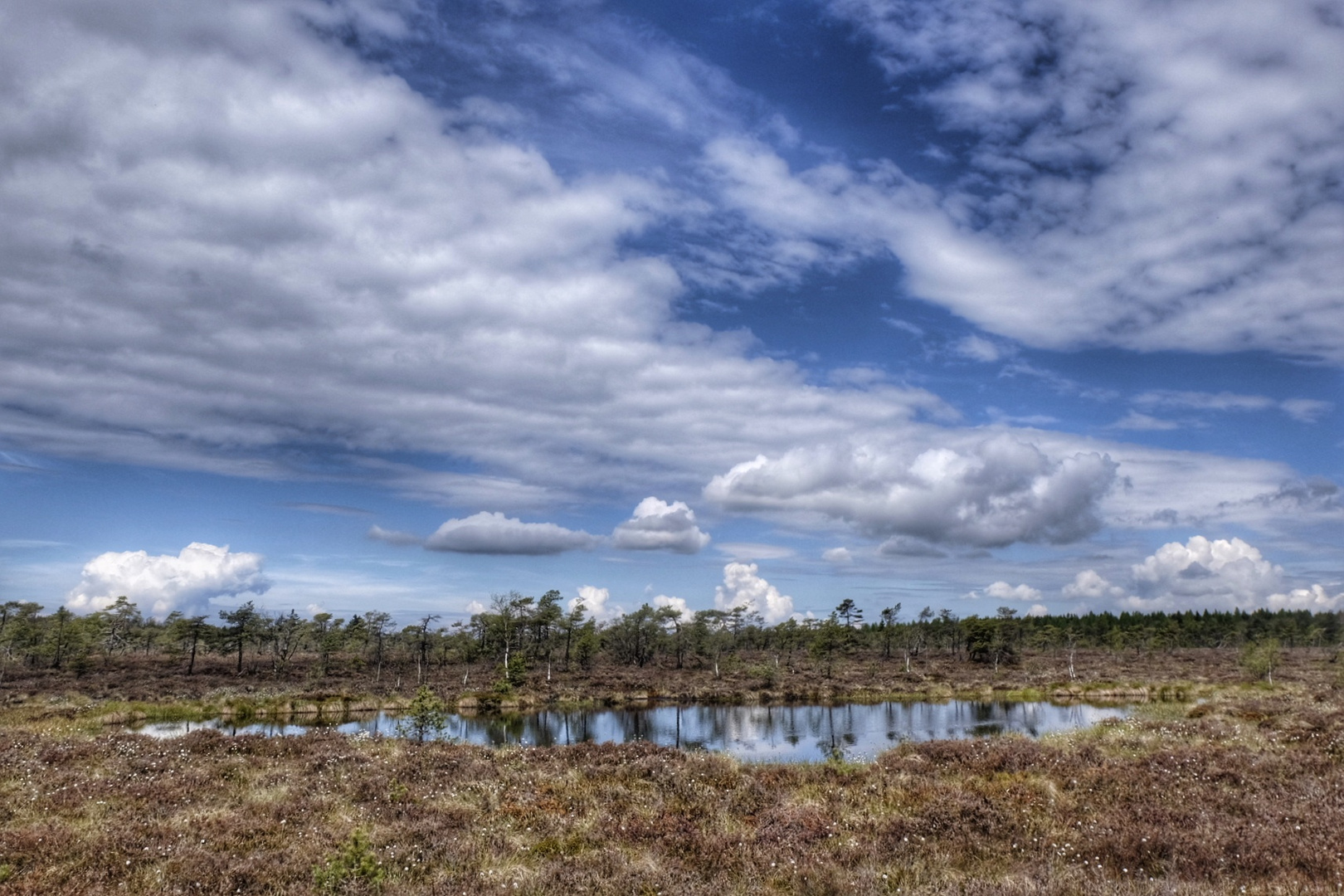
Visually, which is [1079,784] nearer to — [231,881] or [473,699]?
[231,881]

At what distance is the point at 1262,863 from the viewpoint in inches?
400

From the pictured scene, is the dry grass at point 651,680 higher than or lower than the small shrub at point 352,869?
lower

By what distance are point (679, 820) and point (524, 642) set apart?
86.4m

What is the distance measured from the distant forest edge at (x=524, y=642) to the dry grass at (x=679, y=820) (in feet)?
145

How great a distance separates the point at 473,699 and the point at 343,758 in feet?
143

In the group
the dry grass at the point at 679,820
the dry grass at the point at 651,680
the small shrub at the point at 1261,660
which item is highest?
the dry grass at the point at 679,820

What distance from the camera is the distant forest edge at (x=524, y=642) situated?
84.0 m

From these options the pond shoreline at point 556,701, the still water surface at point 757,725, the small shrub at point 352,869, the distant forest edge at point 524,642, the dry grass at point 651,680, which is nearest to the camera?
the small shrub at point 352,869

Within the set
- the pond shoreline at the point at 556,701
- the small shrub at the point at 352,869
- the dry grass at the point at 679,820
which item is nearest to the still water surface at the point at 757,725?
the pond shoreline at the point at 556,701

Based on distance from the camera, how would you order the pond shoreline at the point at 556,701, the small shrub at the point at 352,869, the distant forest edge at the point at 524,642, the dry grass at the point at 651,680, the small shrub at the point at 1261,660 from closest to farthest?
the small shrub at the point at 352,869, the pond shoreline at the point at 556,701, the dry grass at the point at 651,680, the small shrub at the point at 1261,660, the distant forest edge at the point at 524,642

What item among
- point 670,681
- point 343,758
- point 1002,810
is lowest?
point 670,681

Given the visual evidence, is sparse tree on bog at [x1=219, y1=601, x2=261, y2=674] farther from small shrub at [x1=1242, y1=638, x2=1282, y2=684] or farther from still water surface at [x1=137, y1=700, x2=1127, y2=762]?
small shrub at [x1=1242, y1=638, x2=1282, y2=684]

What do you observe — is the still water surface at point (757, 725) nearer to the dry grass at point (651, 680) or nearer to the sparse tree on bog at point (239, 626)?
the dry grass at point (651, 680)

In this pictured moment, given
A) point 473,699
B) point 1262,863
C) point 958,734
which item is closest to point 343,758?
point 1262,863
